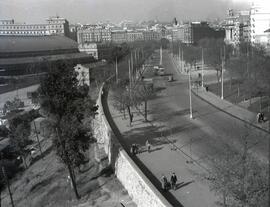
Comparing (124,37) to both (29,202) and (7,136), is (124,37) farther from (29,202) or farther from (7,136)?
(29,202)

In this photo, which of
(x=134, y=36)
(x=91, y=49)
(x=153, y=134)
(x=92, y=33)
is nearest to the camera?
(x=153, y=134)

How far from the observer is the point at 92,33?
102 m

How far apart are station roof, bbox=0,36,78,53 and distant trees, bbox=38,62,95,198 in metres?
38.4

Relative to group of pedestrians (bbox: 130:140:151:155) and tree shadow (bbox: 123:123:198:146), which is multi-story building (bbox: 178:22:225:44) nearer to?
tree shadow (bbox: 123:123:198:146)

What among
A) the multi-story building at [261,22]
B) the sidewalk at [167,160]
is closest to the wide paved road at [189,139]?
the sidewalk at [167,160]

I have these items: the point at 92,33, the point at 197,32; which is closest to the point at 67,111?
the point at 197,32

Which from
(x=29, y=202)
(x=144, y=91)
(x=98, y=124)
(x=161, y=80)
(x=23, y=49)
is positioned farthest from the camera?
(x=23, y=49)

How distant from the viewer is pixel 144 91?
24828mm

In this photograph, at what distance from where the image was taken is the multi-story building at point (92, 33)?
10144cm

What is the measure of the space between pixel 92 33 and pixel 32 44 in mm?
42470

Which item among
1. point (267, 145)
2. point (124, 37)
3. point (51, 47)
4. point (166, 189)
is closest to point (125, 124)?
point (267, 145)

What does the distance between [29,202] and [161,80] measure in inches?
953

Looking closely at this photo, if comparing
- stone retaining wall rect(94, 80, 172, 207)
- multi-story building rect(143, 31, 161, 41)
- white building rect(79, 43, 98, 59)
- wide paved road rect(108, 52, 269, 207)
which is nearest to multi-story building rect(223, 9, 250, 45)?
white building rect(79, 43, 98, 59)

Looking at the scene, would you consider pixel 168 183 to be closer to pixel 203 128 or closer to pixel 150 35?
pixel 203 128
